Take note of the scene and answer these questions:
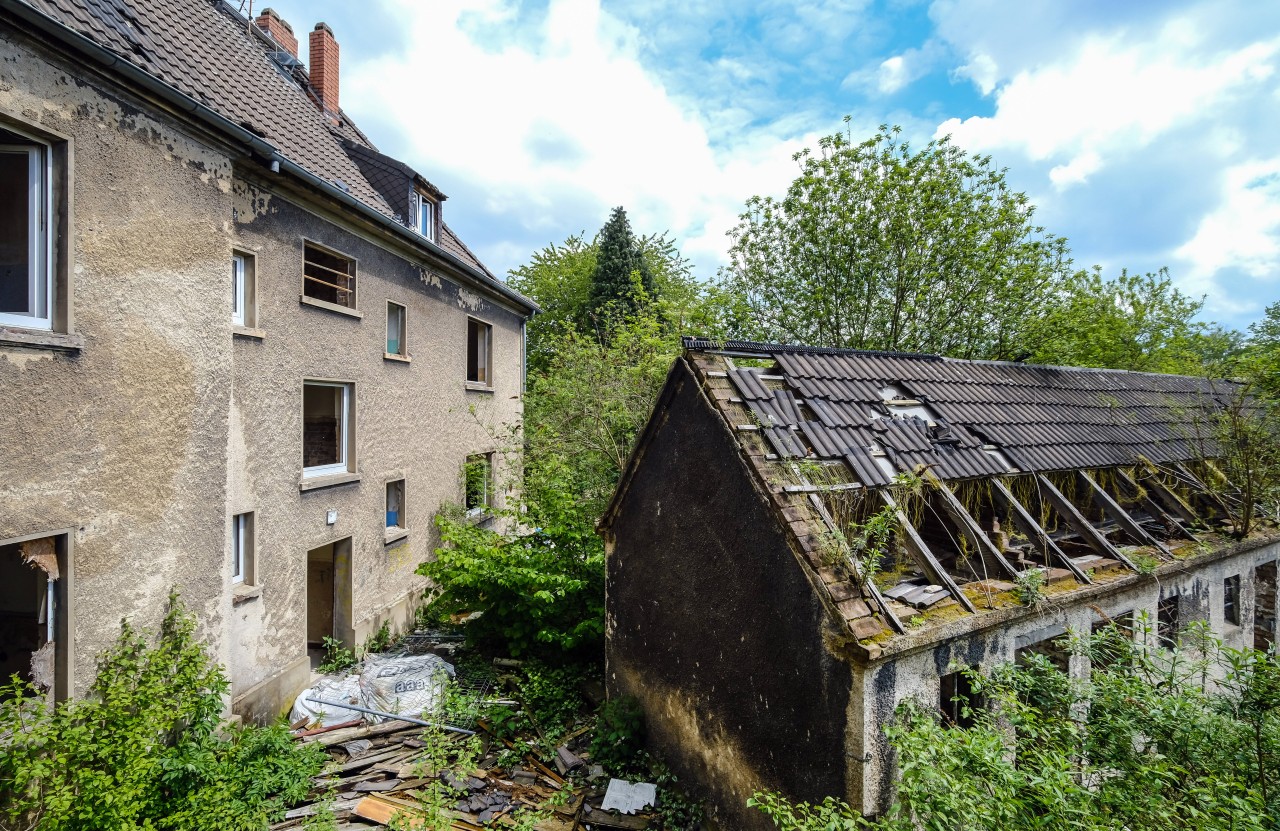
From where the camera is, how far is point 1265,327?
35750mm

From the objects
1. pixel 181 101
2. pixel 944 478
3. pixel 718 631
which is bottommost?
pixel 718 631

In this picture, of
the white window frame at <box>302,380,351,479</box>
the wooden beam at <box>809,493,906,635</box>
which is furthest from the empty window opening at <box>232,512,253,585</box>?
the wooden beam at <box>809,493,906,635</box>

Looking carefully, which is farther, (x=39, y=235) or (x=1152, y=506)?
(x=1152, y=506)

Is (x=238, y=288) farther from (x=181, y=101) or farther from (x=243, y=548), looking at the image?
(x=243, y=548)

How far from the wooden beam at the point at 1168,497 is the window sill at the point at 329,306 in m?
12.2

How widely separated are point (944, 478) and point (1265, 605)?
7.29 metres

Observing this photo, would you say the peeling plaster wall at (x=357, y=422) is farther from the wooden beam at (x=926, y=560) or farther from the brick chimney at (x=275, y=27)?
the wooden beam at (x=926, y=560)

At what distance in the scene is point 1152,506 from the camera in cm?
Answer: 760

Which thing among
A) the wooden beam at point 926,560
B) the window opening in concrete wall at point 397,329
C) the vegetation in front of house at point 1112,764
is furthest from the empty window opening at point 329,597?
the wooden beam at point 926,560

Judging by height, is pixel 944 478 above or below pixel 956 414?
below

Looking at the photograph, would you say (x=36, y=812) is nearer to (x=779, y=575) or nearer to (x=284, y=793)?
(x=284, y=793)

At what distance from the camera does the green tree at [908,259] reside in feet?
49.3

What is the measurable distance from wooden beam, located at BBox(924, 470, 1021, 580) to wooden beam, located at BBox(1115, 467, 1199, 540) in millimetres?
3483

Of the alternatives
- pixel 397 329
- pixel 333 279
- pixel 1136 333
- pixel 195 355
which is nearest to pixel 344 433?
pixel 397 329
